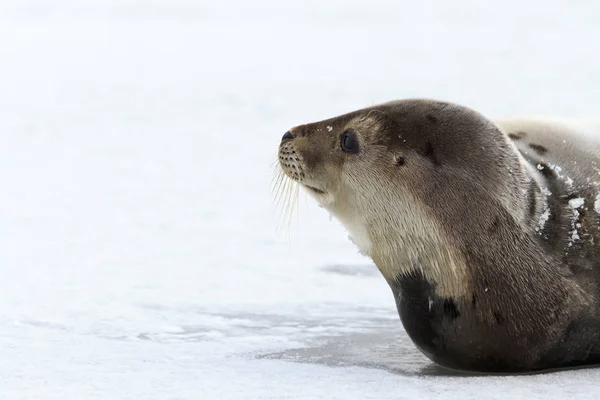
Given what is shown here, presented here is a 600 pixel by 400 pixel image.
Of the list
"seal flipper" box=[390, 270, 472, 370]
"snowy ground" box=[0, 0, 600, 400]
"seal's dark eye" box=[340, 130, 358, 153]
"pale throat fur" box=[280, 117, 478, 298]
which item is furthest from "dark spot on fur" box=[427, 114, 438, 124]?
"snowy ground" box=[0, 0, 600, 400]

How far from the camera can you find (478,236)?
10.8 ft

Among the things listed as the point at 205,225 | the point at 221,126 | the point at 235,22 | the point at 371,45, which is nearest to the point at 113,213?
the point at 205,225

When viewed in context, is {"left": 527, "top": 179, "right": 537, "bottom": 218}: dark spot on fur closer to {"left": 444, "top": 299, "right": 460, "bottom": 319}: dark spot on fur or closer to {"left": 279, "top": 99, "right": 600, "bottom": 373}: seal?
{"left": 279, "top": 99, "right": 600, "bottom": 373}: seal

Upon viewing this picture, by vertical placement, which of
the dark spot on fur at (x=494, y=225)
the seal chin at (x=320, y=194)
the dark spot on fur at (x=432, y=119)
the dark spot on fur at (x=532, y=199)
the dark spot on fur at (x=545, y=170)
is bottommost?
the dark spot on fur at (x=494, y=225)

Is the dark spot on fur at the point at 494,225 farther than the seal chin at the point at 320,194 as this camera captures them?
No

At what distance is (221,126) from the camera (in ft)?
28.0

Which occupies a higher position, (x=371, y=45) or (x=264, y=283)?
(x=371, y=45)

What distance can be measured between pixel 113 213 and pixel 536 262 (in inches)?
124

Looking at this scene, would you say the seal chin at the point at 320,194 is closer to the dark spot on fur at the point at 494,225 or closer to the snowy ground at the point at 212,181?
the snowy ground at the point at 212,181

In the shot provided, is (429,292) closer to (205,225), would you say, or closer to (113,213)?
(205,225)

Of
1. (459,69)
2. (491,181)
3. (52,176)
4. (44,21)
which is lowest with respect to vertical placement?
(491,181)

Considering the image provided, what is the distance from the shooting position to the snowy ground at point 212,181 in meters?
3.20

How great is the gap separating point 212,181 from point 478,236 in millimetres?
3668

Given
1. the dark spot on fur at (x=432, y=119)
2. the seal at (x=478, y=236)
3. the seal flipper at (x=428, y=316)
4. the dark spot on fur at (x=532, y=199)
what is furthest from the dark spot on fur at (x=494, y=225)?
the dark spot on fur at (x=432, y=119)
